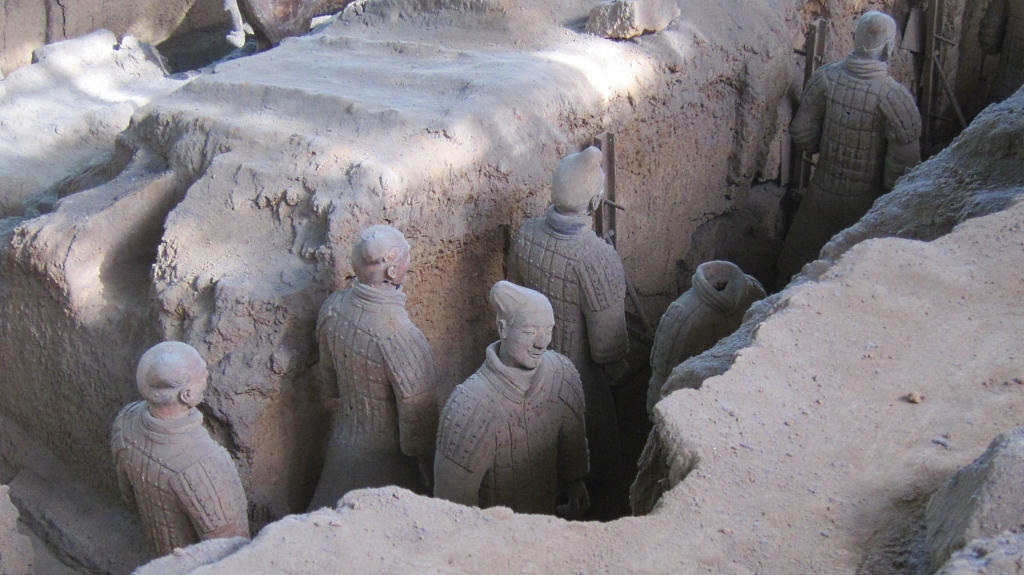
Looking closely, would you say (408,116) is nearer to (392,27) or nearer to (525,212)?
(525,212)

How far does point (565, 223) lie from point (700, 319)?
64 cm

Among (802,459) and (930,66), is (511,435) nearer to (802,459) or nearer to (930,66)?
(802,459)

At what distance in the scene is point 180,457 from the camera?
11.1ft

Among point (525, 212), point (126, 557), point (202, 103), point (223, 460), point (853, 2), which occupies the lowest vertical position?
point (126, 557)

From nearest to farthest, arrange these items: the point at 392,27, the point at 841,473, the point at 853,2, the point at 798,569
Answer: the point at 798,569, the point at 841,473, the point at 392,27, the point at 853,2

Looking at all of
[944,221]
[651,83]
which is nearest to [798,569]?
[944,221]

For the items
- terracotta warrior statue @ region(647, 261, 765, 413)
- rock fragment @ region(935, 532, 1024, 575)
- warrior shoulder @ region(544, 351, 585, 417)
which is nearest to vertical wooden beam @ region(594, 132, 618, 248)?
terracotta warrior statue @ region(647, 261, 765, 413)

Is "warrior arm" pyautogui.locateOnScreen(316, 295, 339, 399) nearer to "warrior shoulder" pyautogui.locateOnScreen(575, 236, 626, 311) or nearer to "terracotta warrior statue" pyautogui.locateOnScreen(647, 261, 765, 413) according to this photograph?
"warrior shoulder" pyautogui.locateOnScreen(575, 236, 626, 311)

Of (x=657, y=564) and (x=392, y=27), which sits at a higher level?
(x=392, y=27)

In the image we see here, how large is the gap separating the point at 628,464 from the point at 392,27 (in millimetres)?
2477

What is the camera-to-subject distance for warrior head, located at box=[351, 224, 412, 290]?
11.9 feet

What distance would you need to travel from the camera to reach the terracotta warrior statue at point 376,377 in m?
3.69

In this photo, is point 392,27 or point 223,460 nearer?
point 223,460

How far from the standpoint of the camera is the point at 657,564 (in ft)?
7.30
